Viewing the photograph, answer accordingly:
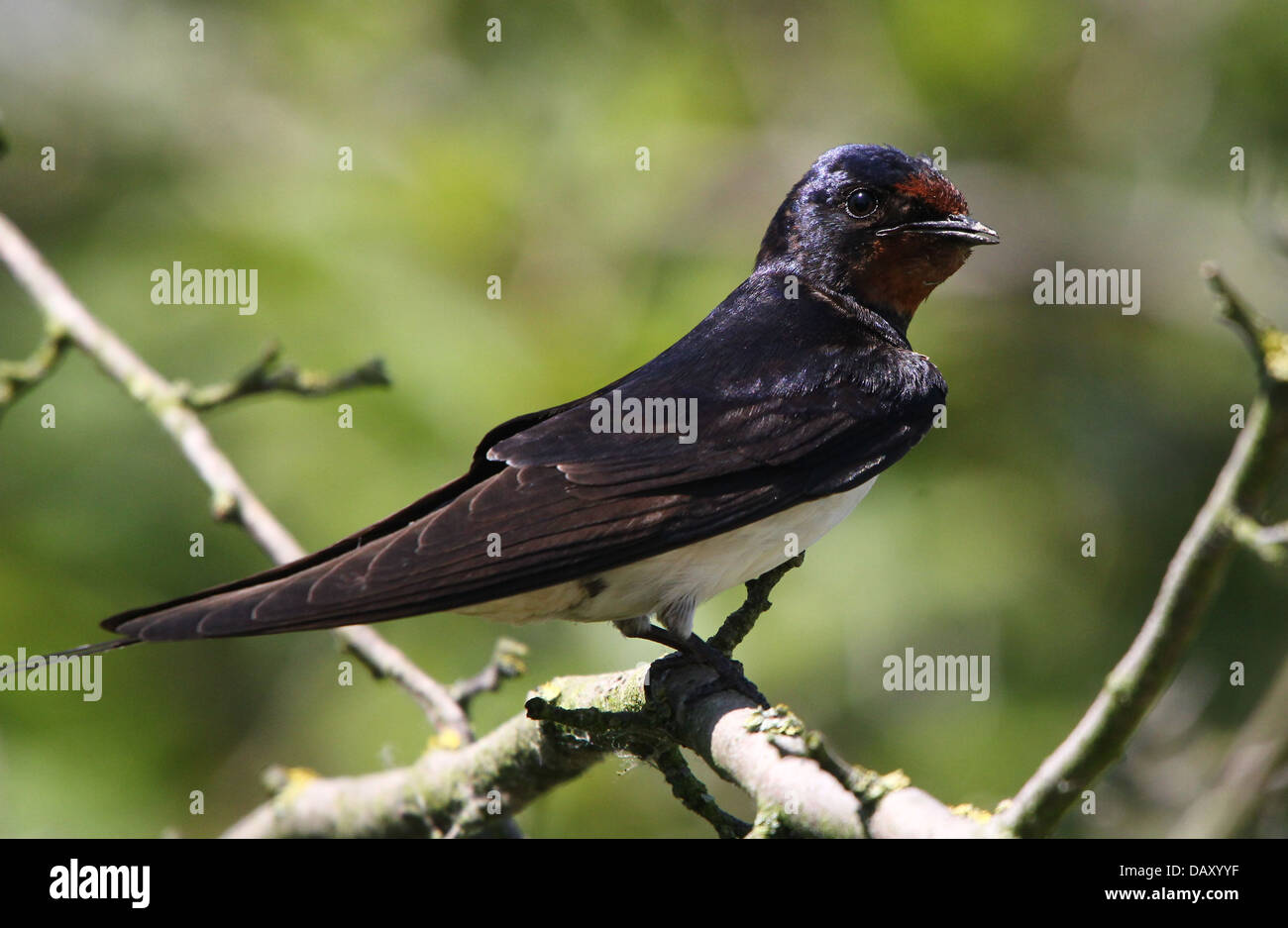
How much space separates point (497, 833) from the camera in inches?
97.8

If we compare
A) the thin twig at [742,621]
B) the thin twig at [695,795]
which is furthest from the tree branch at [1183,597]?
the thin twig at [742,621]

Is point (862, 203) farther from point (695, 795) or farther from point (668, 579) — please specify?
point (695, 795)

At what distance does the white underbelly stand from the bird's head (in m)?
0.63

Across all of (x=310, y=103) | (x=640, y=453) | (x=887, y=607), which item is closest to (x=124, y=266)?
(x=310, y=103)

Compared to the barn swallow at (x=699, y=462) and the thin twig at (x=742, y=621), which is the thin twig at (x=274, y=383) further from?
the thin twig at (x=742, y=621)

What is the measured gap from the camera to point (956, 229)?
107 inches

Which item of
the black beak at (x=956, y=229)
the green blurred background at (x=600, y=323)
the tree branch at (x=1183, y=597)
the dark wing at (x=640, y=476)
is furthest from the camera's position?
the green blurred background at (x=600, y=323)

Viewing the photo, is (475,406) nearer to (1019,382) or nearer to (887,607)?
(887,607)

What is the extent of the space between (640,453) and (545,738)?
57cm

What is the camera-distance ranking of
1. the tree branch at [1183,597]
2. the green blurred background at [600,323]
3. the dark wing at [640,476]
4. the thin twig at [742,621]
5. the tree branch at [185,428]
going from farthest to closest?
the green blurred background at [600,323] → the tree branch at [185,428] → the thin twig at [742,621] → the dark wing at [640,476] → the tree branch at [1183,597]

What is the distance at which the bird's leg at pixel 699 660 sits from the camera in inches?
81.0

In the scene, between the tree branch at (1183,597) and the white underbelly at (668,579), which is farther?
the white underbelly at (668,579)

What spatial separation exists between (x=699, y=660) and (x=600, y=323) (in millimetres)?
1744

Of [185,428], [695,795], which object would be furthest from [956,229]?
[185,428]
